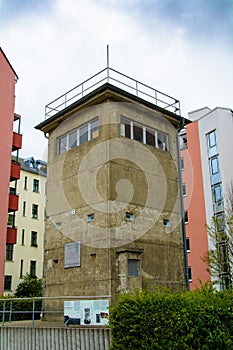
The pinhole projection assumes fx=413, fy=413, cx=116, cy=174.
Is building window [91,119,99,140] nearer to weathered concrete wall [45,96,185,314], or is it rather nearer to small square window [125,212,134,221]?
weathered concrete wall [45,96,185,314]

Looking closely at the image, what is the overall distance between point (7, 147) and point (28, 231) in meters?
14.7

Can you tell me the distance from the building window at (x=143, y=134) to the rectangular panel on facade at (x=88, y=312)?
8129 mm

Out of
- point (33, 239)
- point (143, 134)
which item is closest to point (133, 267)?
point (143, 134)

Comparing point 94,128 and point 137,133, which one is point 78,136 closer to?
point 94,128

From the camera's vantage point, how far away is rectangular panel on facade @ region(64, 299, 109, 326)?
37.1 feet

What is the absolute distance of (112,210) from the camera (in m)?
16.1

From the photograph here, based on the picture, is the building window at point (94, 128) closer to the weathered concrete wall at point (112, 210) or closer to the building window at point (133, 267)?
the weathered concrete wall at point (112, 210)

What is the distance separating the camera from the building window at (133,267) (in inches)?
617

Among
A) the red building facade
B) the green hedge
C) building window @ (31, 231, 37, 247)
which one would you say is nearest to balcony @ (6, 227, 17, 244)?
the red building facade

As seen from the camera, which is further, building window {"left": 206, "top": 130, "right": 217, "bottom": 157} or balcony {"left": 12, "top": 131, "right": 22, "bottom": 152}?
building window {"left": 206, "top": 130, "right": 217, "bottom": 157}

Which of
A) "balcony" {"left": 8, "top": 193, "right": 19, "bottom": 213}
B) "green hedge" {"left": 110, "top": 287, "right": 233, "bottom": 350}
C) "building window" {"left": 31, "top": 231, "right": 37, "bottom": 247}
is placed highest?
"balcony" {"left": 8, "top": 193, "right": 19, "bottom": 213}

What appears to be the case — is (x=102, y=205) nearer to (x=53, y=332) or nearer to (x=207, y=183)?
(x=53, y=332)

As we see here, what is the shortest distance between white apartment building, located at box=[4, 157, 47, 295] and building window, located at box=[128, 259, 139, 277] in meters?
26.1

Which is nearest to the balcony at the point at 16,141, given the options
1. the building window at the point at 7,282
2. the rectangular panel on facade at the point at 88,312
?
the building window at the point at 7,282
